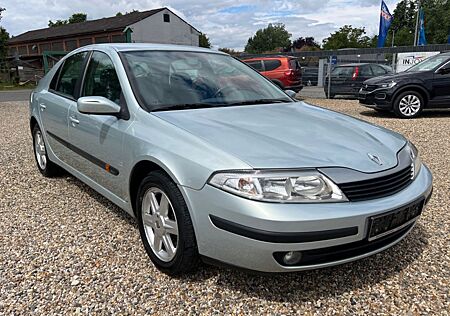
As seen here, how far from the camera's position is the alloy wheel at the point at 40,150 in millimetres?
4480

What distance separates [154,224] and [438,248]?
211 centimetres

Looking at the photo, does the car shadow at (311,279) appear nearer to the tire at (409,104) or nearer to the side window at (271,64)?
the tire at (409,104)

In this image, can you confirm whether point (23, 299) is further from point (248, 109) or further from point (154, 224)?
point (248, 109)

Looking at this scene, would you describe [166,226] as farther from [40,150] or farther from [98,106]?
[40,150]

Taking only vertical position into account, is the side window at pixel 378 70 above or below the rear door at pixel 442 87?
above

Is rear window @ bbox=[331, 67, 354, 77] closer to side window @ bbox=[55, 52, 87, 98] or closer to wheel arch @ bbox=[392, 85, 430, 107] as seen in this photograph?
wheel arch @ bbox=[392, 85, 430, 107]

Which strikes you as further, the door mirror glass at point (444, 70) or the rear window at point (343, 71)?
the rear window at point (343, 71)

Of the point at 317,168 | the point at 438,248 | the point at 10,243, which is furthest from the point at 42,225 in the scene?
the point at 438,248

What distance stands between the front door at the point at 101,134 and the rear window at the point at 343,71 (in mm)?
12296

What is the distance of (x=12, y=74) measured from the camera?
31.7 m

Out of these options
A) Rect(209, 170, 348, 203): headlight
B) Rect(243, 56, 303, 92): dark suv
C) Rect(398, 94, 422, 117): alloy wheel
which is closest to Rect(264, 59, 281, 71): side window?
Rect(243, 56, 303, 92): dark suv

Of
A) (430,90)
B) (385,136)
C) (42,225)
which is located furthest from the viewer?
(430,90)

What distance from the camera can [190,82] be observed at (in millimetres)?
3010

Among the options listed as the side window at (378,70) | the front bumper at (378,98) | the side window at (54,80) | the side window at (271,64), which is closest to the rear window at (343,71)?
the side window at (378,70)
